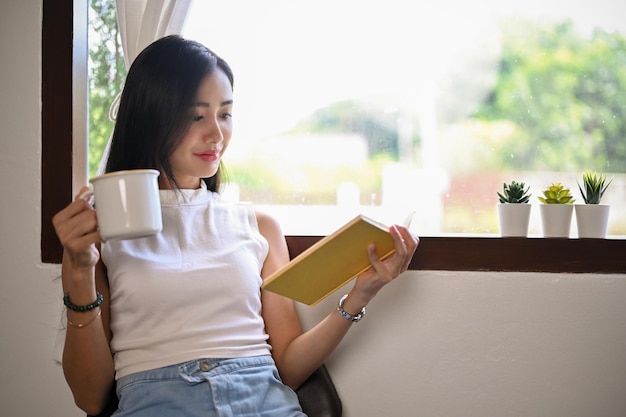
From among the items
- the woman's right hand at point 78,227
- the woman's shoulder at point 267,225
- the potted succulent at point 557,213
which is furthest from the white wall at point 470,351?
the woman's right hand at point 78,227

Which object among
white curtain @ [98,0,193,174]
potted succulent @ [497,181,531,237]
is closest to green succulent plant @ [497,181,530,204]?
potted succulent @ [497,181,531,237]

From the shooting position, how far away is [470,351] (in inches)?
68.8

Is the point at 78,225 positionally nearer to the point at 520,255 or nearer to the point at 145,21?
the point at 145,21

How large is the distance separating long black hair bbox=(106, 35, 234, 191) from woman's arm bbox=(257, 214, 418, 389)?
0.96 feet

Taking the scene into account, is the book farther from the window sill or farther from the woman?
the window sill

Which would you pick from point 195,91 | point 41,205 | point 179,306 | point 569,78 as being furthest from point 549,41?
point 41,205

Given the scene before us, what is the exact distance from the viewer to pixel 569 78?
1997 mm

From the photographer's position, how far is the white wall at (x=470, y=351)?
5.67ft

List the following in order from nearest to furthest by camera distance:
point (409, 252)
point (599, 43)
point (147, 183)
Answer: point (147, 183), point (409, 252), point (599, 43)

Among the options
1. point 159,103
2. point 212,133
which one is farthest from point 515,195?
point 159,103

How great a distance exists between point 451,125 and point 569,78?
35 cm

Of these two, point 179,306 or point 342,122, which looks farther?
point 342,122

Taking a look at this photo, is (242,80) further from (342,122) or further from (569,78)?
(569,78)

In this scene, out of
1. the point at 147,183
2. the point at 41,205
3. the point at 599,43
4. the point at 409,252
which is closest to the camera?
the point at 147,183
